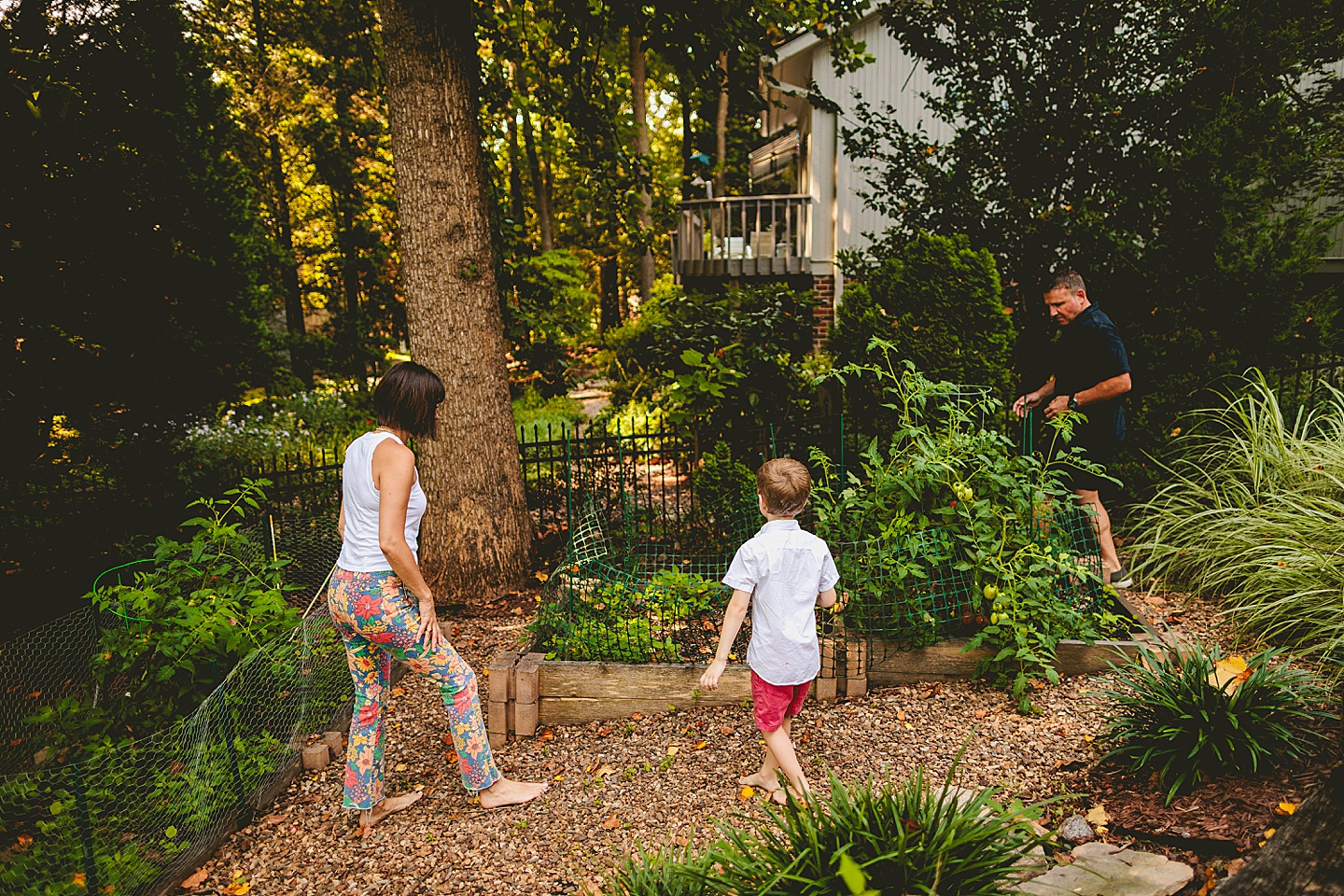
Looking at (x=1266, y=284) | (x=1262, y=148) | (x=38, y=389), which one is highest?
(x=1262, y=148)

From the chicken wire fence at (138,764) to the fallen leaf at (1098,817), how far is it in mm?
3186

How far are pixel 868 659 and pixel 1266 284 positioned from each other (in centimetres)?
447

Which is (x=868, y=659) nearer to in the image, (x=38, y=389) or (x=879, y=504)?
(x=879, y=504)

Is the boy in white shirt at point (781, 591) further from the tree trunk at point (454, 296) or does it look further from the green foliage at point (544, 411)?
the green foliage at point (544, 411)

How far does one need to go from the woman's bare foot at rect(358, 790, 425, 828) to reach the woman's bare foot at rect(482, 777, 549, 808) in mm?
327

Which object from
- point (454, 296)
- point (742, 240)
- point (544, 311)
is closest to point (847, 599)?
point (454, 296)

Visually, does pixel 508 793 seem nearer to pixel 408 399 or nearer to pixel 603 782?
pixel 603 782

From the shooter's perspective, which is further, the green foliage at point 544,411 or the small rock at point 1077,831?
the green foliage at point 544,411

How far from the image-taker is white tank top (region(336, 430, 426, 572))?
2658 millimetres

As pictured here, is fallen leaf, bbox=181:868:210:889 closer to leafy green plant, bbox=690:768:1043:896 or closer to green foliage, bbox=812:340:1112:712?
leafy green plant, bbox=690:768:1043:896

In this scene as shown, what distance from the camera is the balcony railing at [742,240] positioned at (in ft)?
40.9

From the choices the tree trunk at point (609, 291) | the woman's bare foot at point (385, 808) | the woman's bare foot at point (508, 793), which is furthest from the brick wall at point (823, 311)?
the tree trunk at point (609, 291)

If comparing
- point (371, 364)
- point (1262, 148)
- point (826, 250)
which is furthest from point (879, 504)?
point (371, 364)

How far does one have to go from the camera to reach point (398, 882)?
2650 millimetres
